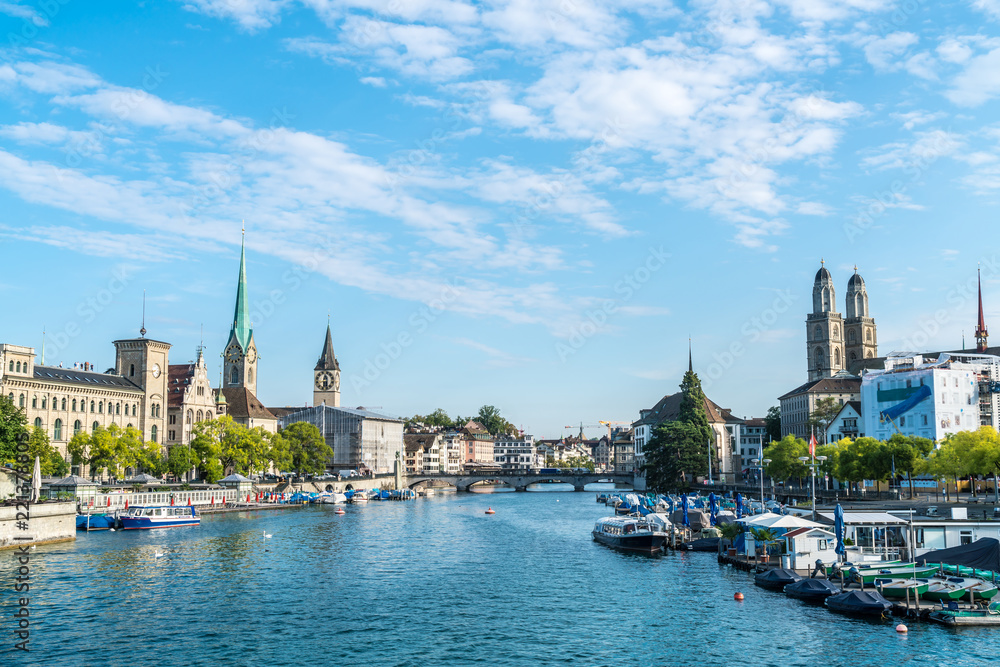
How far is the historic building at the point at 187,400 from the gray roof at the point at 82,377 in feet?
38.0

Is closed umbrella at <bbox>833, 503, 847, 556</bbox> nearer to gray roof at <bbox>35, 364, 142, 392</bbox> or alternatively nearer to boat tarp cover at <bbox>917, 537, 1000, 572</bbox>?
boat tarp cover at <bbox>917, 537, 1000, 572</bbox>

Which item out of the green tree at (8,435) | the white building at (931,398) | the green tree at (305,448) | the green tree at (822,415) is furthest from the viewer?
the green tree at (822,415)

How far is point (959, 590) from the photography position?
41.1 metres

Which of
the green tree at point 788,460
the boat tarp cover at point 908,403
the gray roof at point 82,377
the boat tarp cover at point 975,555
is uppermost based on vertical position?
the gray roof at point 82,377

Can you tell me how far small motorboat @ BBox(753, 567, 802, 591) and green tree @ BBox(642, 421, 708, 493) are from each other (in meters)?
84.4

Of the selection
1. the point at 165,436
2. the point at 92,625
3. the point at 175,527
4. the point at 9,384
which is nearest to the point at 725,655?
the point at 92,625

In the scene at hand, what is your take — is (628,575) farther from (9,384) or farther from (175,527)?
(9,384)

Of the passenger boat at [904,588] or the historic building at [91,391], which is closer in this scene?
the passenger boat at [904,588]

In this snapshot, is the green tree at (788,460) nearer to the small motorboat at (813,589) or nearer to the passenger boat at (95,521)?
the small motorboat at (813,589)

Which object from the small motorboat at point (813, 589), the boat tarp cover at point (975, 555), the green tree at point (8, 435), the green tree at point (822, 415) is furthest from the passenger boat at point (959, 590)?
the green tree at point (822, 415)

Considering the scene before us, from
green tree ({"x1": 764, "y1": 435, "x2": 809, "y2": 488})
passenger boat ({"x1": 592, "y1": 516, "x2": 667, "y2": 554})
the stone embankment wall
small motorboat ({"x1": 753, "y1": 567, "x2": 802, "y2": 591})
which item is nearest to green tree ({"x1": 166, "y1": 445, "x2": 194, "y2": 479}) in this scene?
the stone embankment wall

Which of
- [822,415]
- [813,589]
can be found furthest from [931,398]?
[813,589]

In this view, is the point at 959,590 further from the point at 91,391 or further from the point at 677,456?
the point at 91,391

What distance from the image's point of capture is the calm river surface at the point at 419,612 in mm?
35594
